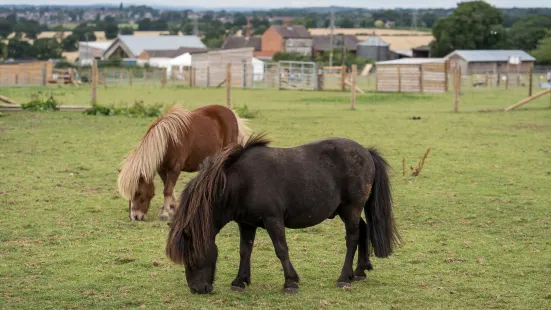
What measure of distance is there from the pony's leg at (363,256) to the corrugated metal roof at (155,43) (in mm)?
91063

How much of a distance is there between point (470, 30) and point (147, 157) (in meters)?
84.0

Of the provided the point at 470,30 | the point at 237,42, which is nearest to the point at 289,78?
the point at 470,30

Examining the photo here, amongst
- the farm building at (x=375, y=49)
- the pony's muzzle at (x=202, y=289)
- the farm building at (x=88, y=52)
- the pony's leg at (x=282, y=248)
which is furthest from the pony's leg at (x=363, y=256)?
the farm building at (x=375, y=49)

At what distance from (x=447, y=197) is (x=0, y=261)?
20.2ft

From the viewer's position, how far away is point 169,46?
9994 cm

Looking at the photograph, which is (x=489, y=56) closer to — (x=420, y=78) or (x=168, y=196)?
(x=420, y=78)

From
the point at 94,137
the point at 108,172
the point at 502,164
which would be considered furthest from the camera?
the point at 94,137

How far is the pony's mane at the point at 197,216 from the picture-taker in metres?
5.86

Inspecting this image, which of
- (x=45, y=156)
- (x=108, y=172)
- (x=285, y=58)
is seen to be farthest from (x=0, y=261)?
(x=285, y=58)

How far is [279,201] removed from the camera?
6.14m

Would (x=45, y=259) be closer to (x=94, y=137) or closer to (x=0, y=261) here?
(x=0, y=261)

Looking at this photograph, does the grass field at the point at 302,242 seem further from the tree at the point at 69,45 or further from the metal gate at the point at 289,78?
the tree at the point at 69,45

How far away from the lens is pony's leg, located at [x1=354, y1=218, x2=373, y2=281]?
6.70 meters

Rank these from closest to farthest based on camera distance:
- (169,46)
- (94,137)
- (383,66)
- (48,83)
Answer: (94,137), (383,66), (48,83), (169,46)
